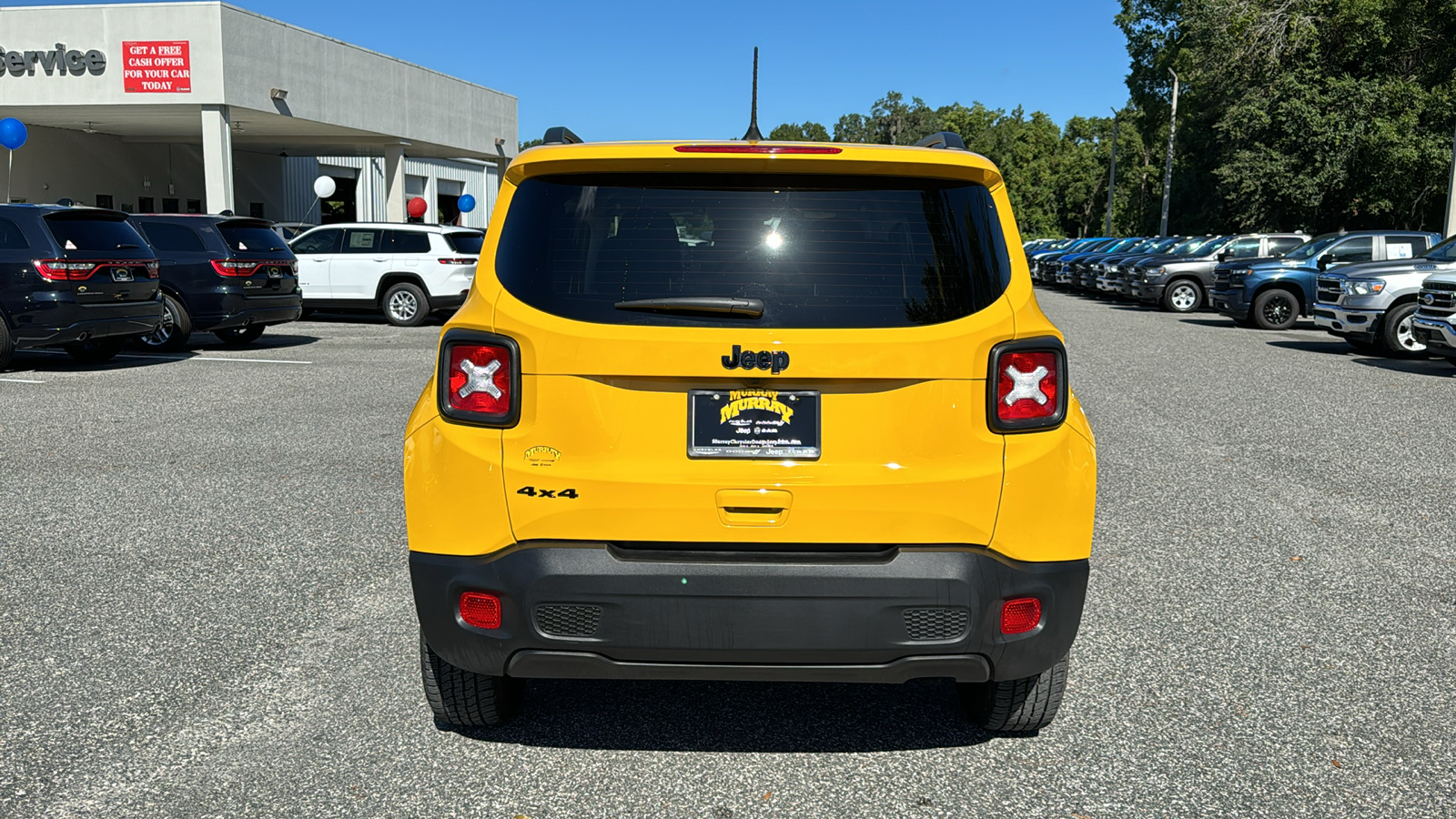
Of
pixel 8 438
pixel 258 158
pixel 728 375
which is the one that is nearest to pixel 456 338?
pixel 728 375

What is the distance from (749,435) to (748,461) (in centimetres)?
7

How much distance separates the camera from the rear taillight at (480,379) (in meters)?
3.14

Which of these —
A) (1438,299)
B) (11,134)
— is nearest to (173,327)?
(11,134)

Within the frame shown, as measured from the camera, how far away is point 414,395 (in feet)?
37.6

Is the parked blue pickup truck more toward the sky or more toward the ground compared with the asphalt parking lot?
more toward the sky

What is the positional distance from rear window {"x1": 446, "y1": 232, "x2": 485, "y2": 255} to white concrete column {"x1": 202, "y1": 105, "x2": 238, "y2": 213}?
11.5 m

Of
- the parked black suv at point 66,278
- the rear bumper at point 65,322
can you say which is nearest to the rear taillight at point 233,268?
the parked black suv at point 66,278

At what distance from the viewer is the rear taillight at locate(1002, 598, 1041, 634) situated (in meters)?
3.19

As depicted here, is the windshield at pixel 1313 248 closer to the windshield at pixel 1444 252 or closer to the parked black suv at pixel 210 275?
the windshield at pixel 1444 252

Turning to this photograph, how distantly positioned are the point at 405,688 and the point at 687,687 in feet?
3.04

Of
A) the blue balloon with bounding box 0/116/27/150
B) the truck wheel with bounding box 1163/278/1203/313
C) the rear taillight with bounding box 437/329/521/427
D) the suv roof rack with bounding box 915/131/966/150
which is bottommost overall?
the truck wheel with bounding box 1163/278/1203/313

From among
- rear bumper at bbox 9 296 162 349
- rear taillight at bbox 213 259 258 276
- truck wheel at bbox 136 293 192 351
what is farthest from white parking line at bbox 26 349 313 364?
rear bumper at bbox 9 296 162 349

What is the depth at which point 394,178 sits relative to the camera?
3856 centimetres

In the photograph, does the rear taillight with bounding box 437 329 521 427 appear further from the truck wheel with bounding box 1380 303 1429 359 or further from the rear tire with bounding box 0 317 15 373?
the truck wheel with bounding box 1380 303 1429 359
